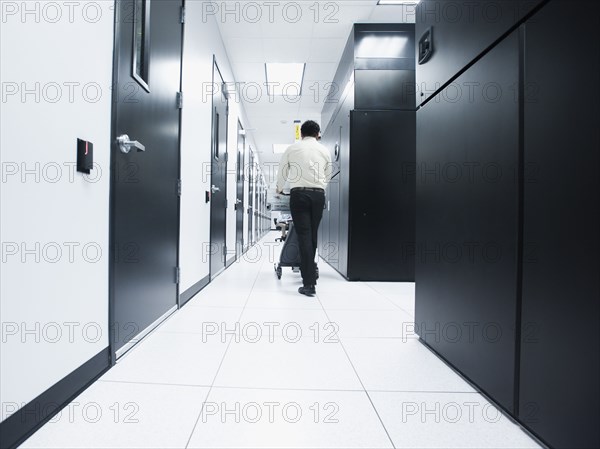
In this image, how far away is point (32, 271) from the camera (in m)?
0.93

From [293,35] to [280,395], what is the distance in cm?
382

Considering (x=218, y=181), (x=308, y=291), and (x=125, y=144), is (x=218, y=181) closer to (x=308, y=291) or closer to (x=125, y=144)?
(x=308, y=291)

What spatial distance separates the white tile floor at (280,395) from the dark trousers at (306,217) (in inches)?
36.4

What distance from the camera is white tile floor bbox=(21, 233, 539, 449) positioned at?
912mm

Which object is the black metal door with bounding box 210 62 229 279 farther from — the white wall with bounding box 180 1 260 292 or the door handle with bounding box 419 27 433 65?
the door handle with bounding box 419 27 433 65

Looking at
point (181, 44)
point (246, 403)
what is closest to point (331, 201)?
point (181, 44)

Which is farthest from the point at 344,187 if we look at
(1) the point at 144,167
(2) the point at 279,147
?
(2) the point at 279,147

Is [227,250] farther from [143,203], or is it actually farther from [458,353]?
[458,353]

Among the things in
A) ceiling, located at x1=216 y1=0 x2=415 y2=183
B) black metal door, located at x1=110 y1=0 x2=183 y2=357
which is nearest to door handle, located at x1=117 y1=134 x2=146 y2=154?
black metal door, located at x1=110 y1=0 x2=183 y2=357

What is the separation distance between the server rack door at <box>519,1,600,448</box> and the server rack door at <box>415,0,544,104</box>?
5.0 inches

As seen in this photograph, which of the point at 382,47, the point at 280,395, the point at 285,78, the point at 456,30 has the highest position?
the point at 285,78

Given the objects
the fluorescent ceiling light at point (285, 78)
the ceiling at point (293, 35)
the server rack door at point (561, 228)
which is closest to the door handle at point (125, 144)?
the server rack door at point (561, 228)

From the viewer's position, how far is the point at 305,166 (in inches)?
112

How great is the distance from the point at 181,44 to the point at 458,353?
2.38 metres
